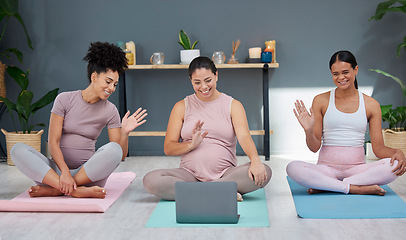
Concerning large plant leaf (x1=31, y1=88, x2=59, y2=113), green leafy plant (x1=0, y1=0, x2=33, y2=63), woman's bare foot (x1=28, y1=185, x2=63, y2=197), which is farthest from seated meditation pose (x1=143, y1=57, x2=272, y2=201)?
green leafy plant (x1=0, y1=0, x2=33, y2=63)

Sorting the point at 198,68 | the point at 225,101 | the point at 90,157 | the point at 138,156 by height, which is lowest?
the point at 138,156

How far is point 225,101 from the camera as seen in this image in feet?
9.05

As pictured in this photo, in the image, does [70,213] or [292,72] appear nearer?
[70,213]

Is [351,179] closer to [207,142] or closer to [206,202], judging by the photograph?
[207,142]

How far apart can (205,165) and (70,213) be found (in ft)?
2.52

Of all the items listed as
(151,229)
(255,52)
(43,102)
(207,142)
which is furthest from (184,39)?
(151,229)

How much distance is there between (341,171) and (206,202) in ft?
3.25

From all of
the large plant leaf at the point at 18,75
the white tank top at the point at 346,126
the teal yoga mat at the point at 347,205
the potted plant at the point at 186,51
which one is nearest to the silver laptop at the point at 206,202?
the teal yoga mat at the point at 347,205

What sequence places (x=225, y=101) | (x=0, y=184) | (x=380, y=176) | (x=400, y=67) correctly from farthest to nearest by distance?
(x=400, y=67) → (x=0, y=184) → (x=225, y=101) → (x=380, y=176)

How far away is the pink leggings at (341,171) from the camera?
2.59 metres

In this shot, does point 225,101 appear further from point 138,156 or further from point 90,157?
point 138,156

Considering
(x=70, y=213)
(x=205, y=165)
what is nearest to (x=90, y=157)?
(x=70, y=213)

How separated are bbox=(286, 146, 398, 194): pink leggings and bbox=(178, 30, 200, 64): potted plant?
1.73 metres

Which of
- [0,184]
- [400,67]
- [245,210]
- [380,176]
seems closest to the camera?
[245,210]
